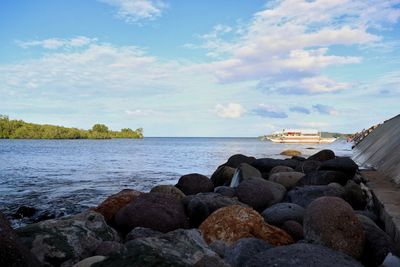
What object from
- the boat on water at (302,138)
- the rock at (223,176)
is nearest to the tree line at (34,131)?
the boat on water at (302,138)

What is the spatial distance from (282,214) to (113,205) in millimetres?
3179

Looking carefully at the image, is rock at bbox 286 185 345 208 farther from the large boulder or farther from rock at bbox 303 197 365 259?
rock at bbox 303 197 365 259

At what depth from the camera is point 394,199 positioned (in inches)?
268

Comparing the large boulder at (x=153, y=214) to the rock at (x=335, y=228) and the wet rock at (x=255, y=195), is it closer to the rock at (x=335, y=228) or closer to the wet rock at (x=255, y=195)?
the wet rock at (x=255, y=195)

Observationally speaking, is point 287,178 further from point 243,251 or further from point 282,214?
point 243,251

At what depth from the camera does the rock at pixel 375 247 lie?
16.7 feet

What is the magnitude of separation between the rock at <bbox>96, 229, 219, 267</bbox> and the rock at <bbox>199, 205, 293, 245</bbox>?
4.22ft

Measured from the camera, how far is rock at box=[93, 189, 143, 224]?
789cm

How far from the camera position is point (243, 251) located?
15.2ft

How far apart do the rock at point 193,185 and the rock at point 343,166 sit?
2.98 metres

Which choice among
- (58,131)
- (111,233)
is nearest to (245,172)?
(111,233)

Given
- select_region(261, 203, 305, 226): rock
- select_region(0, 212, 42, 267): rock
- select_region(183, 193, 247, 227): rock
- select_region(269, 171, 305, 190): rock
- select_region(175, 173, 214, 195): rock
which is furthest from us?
select_region(175, 173, 214, 195): rock

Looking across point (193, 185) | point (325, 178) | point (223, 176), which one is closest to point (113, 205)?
point (193, 185)

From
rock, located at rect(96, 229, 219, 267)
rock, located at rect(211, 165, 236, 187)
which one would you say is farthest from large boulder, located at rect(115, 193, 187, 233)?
rock, located at rect(211, 165, 236, 187)
